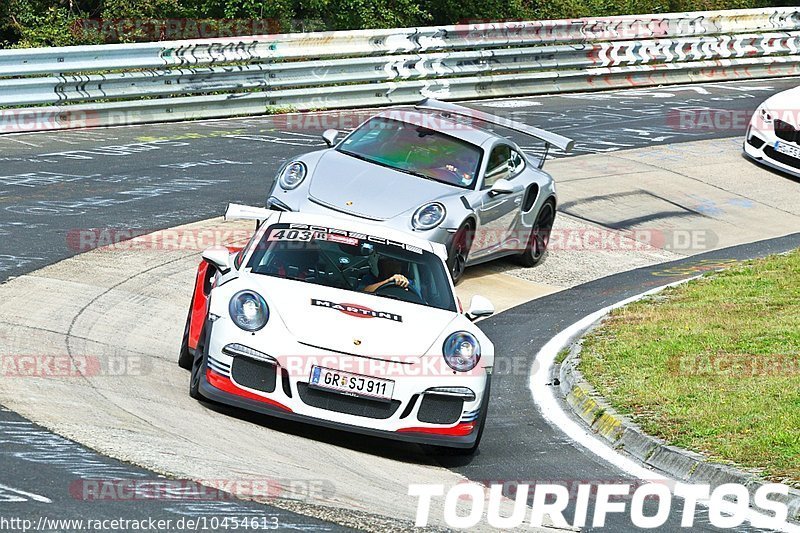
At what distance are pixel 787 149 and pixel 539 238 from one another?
6805 mm

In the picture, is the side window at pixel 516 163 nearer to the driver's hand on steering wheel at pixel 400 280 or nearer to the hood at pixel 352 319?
the driver's hand on steering wheel at pixel 400 280

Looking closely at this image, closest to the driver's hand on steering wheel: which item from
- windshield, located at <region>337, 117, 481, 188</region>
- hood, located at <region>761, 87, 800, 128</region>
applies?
windshield, located at <region>337, 117, 481, 188</region>

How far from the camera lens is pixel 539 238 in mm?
14391

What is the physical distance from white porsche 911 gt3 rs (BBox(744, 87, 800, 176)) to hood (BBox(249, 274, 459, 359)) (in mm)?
12432

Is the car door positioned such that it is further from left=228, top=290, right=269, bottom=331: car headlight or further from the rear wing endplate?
left=228, top=290, right=269, bottom=331: car headlight

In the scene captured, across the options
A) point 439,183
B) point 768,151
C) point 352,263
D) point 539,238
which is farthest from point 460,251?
point 768,151

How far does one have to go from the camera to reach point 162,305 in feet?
35.7

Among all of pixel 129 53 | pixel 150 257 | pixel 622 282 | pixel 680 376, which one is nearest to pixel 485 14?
pixel 129 53

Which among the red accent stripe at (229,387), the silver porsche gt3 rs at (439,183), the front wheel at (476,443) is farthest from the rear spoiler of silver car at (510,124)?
the red accent stripe at (229,387)

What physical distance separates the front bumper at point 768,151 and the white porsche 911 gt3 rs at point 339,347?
40.0ft

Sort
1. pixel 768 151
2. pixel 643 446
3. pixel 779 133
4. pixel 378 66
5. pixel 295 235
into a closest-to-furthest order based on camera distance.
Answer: pixel 643 446, pixel 295 235, pixel 779 133, pixel 768 151, pixel 378 66

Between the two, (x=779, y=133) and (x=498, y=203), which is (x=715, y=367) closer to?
(x=498, y=203)

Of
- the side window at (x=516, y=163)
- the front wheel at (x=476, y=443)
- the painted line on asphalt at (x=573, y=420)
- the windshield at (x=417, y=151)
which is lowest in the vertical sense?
the painted line on asphalt at (x=573, y=420)

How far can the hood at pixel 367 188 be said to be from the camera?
39.2 ft
